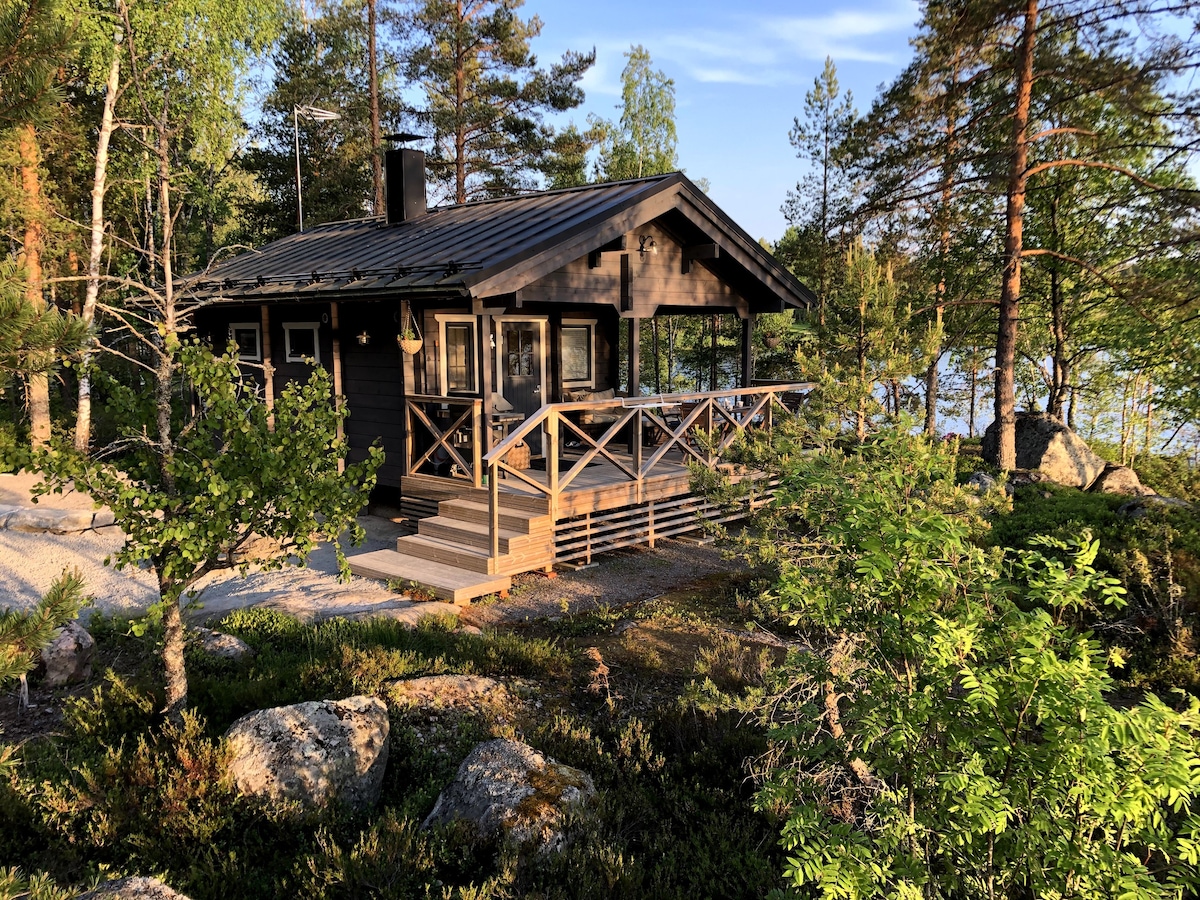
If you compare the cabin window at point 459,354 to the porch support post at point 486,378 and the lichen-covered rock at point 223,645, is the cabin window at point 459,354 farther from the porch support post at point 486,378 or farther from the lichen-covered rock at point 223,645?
the lichen-covered rock at point 223,645

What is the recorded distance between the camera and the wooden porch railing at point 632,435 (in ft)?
27.6

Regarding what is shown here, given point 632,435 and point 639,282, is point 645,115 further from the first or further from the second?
point 632,435

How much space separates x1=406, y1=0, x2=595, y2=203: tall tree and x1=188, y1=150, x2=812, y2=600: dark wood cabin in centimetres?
1062

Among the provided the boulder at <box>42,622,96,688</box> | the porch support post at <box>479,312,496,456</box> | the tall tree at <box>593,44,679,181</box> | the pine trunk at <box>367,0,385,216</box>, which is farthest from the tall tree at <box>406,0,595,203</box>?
the boulder at <box>42,622,96,688</box>

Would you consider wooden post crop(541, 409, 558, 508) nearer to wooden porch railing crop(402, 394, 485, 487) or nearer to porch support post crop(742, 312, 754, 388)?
wooden porch railing crop(402, 394, 485, 487)

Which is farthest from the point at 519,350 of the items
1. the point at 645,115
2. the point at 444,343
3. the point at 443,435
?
the point at 645,115

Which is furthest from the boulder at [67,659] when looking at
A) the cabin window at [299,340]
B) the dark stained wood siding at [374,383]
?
the cabin window at [299,340]

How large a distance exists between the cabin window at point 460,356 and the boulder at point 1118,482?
31.7 feet

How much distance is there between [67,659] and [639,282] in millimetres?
8361

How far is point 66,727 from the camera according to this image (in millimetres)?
4871

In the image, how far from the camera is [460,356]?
11.5 m

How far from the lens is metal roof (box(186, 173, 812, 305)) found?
920cm

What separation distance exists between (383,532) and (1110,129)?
12.7 meters

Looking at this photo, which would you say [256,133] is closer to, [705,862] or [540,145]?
[540,145]
